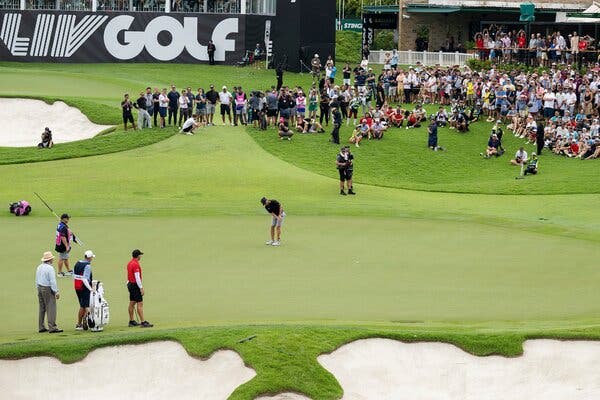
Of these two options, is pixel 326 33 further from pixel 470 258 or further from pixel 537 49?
pixel 470 258

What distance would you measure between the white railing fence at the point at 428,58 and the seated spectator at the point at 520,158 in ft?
59.5

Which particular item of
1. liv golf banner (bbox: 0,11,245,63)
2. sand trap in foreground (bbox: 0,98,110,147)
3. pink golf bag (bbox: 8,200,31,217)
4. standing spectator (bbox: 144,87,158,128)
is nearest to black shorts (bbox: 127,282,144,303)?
pink golf bag (bbox: 8,200,31,217)

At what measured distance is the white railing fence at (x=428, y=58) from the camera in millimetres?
70881

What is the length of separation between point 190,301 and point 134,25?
5232cm

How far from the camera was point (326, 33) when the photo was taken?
7138cm

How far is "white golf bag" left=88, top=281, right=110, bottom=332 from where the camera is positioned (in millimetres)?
23844

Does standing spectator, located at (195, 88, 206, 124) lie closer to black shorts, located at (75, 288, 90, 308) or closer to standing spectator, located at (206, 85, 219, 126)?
standing spectator, located at (206, 85, 219, 126)

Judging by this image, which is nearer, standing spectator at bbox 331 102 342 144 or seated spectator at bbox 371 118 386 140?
standing spectator at bbox 331 102 342 144

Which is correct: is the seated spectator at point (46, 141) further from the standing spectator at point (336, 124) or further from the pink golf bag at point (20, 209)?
the pink golf bag at point (20, 209)

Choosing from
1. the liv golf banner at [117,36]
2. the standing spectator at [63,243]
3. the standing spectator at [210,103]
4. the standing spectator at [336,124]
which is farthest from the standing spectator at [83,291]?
the liv golf banner at [117,36]

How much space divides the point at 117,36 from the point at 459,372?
191 ft

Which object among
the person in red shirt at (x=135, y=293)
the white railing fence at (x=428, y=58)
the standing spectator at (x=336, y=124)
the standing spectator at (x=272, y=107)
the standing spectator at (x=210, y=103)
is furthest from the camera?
the white railing fence at (x=428, y=58)

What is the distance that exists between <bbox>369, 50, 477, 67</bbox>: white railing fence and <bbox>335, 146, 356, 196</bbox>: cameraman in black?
26823 millimetres

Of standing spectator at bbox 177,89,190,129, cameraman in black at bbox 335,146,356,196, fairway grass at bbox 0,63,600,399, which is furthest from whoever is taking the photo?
standing spectator at bbox 177,89,190,129
